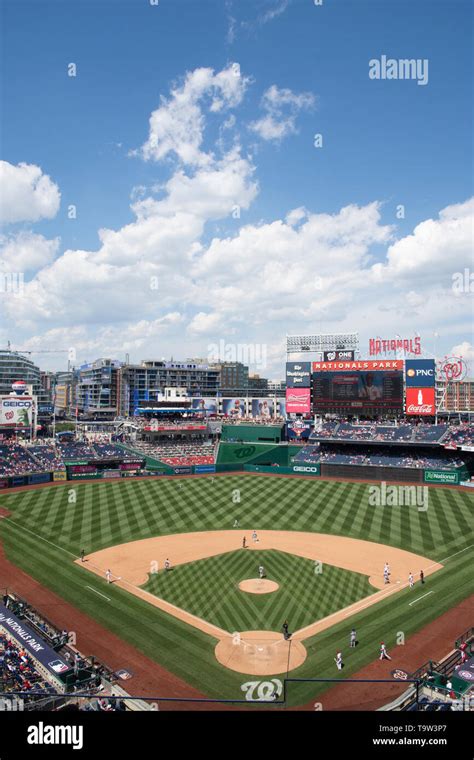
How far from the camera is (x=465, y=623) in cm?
2783

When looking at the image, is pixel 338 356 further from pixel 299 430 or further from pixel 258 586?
pixel 258 586

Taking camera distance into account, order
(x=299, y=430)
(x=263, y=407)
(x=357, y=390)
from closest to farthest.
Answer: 1. (x=357, y=390)
2. (x=299, y=430)
3. (x=263, y=407)

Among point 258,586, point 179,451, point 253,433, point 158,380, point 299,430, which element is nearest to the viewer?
point 258,586

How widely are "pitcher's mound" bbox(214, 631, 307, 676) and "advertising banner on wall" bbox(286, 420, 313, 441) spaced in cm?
5317

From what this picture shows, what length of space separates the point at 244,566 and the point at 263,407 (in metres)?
66.8

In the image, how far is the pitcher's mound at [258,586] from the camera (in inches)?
1268

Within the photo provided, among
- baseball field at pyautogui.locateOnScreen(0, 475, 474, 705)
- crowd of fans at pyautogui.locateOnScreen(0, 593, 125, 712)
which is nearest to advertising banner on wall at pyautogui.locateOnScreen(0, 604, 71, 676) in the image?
crowd of fans at pyautogui.locateOnScreen(0, 593, 125, 712)

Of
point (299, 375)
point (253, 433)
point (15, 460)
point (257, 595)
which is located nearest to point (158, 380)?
point (253, 433)

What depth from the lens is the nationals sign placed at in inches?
2662

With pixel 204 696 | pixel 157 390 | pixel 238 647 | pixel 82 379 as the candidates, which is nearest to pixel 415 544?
pixel 238 647

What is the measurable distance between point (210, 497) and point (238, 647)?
111ft

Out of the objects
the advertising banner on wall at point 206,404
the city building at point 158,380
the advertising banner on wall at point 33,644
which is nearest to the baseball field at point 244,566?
the advertising banner on wall at point 33,644

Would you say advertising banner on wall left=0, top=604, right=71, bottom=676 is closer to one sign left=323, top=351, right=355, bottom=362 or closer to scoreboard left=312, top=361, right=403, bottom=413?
scoreboard left=312, top=361, right=403, bottom=413

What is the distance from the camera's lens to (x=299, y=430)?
79.4 meters
